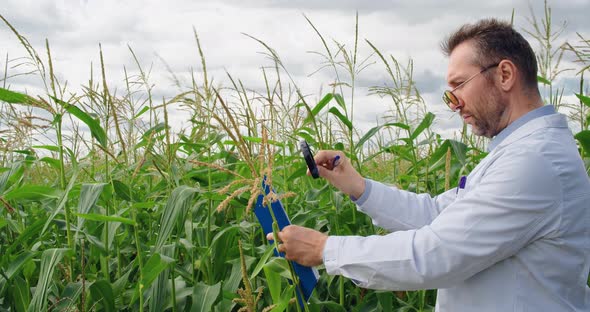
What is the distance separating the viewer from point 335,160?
317 centimetres

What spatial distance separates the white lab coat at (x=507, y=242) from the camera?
2246mm

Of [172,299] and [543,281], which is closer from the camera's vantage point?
[543,281]

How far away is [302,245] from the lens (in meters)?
2.35

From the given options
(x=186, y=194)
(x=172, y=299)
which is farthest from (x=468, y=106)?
(x=172, y=299)

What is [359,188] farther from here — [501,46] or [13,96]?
[13,96]

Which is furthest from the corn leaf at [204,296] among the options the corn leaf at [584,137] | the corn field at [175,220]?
the corn leaf at [584,137]

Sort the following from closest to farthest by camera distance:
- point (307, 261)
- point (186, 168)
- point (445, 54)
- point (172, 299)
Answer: point (307, 261) → point (172, 299) → point (445, 54) → point (186, 168)

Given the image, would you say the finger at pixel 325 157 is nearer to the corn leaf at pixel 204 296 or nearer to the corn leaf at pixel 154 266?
the corn leaf at pixel 204 296

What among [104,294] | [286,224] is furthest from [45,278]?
[286,224]

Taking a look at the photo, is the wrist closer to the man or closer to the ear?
the man

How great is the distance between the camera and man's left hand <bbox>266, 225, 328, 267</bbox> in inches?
91.9

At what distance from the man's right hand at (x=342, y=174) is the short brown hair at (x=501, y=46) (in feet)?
2.74

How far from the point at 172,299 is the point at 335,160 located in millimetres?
1100

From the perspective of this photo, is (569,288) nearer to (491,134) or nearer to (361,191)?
(491,134)
